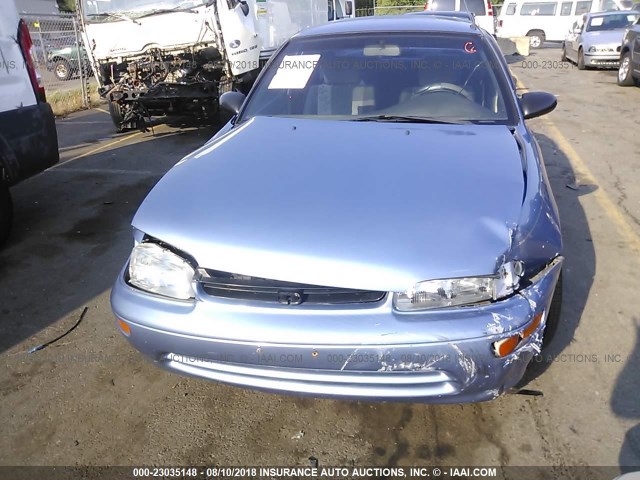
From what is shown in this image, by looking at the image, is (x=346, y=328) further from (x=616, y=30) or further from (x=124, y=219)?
(x=616, y=30)

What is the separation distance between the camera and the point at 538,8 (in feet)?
73.7

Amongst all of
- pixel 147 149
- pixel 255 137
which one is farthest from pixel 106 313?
pixel 147 149

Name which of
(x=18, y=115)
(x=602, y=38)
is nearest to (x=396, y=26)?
(x=18, y=115)

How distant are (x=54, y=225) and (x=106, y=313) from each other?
1.91 m

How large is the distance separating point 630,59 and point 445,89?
9.41m

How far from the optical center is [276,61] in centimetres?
371

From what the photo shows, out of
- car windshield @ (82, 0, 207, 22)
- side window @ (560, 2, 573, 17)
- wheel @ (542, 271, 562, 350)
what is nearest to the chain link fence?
car windshield @ (82, 0, 207, 22)

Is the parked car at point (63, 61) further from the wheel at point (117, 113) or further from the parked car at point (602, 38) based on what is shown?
the parked car at point (602, 38)

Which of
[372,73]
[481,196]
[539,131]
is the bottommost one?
[539,131]

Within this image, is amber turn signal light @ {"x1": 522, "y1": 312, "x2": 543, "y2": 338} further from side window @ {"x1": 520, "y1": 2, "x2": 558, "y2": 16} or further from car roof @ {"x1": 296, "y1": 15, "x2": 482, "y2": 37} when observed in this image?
side window @ {"x1": 520, "y1": 2, "x2": 558, "y2": 16}

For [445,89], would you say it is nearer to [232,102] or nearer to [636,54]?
[232,102]

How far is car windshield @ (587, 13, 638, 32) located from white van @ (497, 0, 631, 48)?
9.32m

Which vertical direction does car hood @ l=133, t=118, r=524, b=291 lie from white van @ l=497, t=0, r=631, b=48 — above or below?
above

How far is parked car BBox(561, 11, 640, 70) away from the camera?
1296cm
